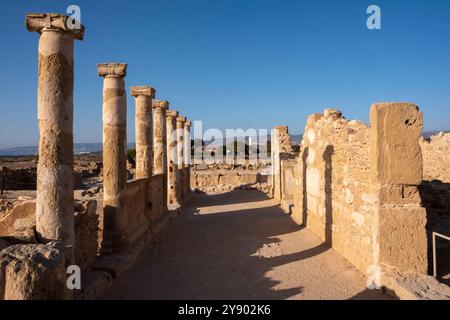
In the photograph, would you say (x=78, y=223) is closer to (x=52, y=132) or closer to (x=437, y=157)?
(x=52, y=132)

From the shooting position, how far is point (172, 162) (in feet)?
53.6

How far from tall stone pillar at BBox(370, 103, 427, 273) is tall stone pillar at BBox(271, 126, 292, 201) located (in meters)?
A: 11.0

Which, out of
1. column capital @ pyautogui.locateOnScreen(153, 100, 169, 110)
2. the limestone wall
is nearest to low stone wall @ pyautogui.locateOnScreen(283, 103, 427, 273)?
column capital @ pyautogui.locateOnScreen(153, 100, 169, 110)

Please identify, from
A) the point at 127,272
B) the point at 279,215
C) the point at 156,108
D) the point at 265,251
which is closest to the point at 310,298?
the point at 265,251

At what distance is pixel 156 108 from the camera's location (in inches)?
521

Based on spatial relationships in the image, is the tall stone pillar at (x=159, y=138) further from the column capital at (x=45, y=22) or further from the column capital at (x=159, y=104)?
the column capital at (x=45, y=22)

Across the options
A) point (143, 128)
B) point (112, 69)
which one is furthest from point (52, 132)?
point (143, 128)

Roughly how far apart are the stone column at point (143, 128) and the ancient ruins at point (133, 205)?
A: 0.60 m

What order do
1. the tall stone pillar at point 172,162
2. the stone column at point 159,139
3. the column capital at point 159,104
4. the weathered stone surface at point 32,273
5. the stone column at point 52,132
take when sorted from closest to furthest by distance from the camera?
the weathered stone surface at point 32,273 < the stone column at point 52,132 < the column capital at point 159,104 < the stone column at point 159,139 < the tall stone pillar at point 172,162

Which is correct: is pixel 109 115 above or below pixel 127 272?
above

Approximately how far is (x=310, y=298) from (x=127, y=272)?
11.4 ft

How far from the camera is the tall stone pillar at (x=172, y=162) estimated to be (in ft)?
52.1

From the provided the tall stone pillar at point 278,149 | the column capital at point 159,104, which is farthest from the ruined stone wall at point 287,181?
the column capital at point 159,104
